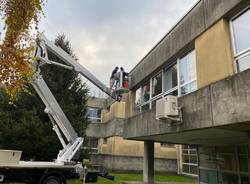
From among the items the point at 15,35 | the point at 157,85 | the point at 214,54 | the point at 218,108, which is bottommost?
the point at 218,108

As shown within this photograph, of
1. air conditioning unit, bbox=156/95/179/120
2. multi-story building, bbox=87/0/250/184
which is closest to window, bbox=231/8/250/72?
multi-story building, bbox=87/0/250/184

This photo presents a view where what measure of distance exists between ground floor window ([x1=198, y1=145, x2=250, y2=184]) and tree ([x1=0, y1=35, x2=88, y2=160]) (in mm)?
8800

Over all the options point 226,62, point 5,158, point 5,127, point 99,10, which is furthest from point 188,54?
point 5,127

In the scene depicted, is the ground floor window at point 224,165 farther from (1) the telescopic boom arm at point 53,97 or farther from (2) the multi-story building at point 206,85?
(1) the telescopic boom arm at point 53,97

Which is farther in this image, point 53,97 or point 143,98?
point 143,98

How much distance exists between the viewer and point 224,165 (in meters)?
10.6

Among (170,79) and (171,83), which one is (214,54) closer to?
(171,83)

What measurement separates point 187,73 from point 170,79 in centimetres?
137

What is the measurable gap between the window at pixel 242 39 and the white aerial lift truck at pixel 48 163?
662 centimetres

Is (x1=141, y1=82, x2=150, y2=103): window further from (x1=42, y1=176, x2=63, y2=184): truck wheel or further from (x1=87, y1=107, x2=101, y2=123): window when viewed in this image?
(x1=87, y1=107, x2=101, y2=123): window

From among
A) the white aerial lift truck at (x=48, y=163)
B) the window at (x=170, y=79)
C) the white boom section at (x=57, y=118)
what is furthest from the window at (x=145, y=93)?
the white boom section at (x=57, y=118)

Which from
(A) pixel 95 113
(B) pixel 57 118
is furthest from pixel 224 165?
(A) pixel 95 113

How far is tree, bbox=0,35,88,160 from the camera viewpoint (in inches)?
587

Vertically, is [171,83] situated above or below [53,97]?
above
